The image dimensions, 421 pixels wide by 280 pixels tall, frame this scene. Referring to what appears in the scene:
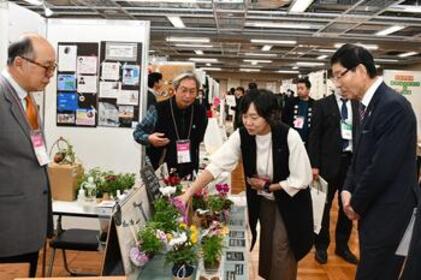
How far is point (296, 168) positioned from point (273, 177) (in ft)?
0.44

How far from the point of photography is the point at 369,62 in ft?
6.28

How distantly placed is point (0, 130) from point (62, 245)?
1.15 metres

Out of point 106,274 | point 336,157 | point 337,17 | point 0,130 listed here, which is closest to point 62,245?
point 0,130

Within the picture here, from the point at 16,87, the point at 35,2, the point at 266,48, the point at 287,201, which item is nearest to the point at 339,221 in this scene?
the point at 287,201

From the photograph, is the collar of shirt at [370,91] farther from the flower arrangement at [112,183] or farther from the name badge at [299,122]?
the name badge at [299,122]

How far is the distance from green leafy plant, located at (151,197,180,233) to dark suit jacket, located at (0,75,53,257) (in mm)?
493

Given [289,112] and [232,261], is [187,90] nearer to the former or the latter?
[232,261]

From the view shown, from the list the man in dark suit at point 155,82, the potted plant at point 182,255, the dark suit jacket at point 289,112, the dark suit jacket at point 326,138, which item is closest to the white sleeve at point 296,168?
the potted plant at point 182,255

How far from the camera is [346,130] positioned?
3627 mm

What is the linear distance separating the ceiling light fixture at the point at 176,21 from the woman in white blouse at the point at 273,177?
594cm

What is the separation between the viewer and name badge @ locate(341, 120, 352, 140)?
362 cm

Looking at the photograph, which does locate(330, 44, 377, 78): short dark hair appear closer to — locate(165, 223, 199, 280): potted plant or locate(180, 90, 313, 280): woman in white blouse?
locate(180, 90, 313, 280): woman in white blouse

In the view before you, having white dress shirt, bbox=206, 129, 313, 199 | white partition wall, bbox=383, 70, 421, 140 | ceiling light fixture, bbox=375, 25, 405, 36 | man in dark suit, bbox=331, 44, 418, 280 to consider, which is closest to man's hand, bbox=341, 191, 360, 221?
man in dark suit, bbox=331, 44, 418, 280

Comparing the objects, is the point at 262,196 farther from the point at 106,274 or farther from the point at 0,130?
the point at 0,130
